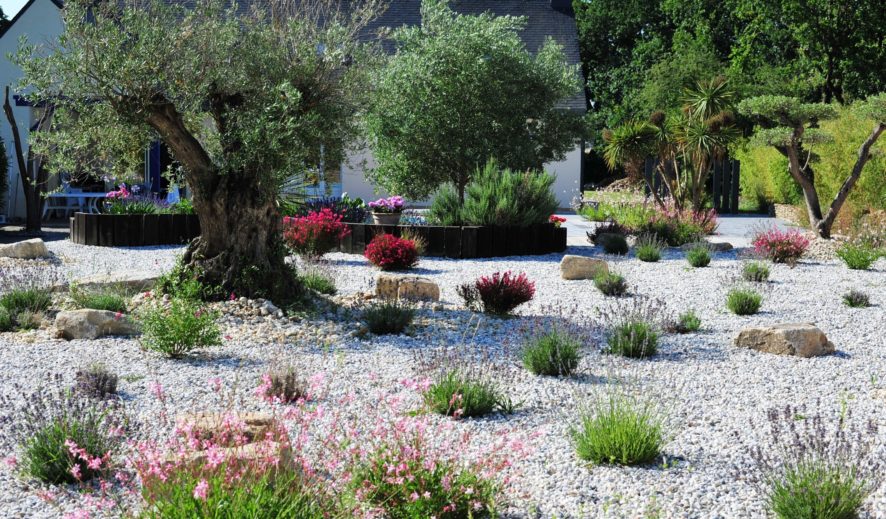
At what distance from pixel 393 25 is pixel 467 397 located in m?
24.1

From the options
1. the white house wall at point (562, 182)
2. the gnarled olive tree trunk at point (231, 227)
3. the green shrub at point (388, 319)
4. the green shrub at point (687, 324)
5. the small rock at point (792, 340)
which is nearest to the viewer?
the small rock at point (792, 340)

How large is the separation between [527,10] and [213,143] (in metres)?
22.7

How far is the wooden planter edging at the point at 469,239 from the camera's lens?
1399 centimetres

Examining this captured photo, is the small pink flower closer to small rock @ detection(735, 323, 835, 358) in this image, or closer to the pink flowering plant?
small rock @ detection(735, 323, 835, 358)

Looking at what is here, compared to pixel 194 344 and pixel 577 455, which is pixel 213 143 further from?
pixel 577 455

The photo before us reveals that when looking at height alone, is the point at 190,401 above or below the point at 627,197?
below

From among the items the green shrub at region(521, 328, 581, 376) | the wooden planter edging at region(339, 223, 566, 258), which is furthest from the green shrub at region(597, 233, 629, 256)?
the green shrub at region(521, 328, 581, 376)

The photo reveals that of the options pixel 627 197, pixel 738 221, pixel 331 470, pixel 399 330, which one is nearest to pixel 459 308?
pixel 399 330

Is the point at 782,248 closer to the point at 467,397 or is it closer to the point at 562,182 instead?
the point at 467,397

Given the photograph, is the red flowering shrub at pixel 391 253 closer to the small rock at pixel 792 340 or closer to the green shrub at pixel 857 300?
the green shrub at pixel 857 300

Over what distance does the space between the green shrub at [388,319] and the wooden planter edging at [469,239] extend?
6015 mm

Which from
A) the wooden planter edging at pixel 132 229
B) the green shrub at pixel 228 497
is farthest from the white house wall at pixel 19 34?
the green shrub at pixel 228 497

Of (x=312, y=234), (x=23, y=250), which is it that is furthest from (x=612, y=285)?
(x=23, y=250)

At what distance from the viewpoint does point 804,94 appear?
28.3 m
